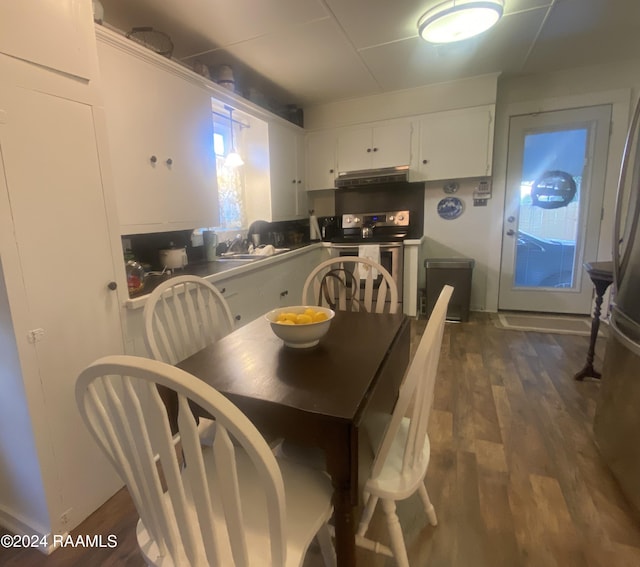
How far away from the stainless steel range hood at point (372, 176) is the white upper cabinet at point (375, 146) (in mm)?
94

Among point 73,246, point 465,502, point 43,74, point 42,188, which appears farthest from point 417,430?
point 43,74

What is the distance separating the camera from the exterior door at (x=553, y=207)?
11.3 feet

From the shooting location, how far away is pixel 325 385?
1012 mm

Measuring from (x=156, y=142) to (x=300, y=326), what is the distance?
1.57m

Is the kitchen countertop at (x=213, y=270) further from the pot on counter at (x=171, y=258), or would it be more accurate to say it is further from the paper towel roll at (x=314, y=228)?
the paper towel roll at (x=314, y=228)

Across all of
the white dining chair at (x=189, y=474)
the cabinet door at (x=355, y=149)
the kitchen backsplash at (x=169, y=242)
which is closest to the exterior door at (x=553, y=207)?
the cabinet door at (x=355, y=149)

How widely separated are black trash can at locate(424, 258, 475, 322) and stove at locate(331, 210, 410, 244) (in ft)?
1.79

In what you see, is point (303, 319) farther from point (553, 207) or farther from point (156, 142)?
point (553, 207)

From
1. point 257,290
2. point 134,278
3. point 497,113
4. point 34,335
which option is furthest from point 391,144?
point 34,335

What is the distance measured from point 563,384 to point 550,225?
1.96 metres

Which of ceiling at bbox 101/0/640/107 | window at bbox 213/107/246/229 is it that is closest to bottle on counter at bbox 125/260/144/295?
window at bbox 213/107/246/229

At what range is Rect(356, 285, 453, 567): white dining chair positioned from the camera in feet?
3.08

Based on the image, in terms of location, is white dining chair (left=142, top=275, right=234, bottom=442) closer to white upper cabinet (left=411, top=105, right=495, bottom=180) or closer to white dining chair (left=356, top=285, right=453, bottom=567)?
white dining chair (left=356, top=285, right=453, bottom=567)

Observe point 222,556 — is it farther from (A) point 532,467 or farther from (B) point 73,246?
(A) point 532,467
